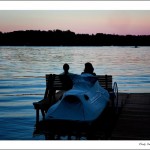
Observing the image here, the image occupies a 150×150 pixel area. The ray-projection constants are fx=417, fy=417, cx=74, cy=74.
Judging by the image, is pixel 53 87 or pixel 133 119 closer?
pixel 133 119

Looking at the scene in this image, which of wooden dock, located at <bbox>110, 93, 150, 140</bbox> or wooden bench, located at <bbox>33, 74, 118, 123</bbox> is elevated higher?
wooden bench, located at <bbox>33, 74, 118, 123</bbox>

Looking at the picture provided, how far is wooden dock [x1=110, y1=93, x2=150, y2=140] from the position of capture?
10195 millimetres

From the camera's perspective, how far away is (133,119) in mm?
11945

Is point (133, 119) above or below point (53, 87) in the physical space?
below

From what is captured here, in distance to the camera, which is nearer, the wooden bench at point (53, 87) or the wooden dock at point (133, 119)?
the wooden dock at point (133, 119)

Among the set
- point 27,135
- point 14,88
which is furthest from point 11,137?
point 14,88

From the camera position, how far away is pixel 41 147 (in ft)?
27.7

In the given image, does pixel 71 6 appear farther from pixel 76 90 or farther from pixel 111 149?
pixel 111 149

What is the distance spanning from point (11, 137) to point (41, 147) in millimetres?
6586

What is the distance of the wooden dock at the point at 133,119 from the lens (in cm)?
1020

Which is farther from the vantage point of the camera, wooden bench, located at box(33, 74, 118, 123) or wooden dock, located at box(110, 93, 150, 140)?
wooden bench, located at box(33, 74, 118, 123)

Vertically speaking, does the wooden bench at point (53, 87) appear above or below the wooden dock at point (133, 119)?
above

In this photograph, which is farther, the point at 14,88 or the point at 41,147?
the point at 14,88

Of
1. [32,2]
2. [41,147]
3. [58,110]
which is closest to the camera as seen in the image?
[41,147]
